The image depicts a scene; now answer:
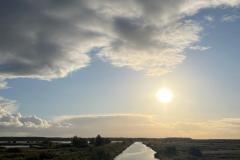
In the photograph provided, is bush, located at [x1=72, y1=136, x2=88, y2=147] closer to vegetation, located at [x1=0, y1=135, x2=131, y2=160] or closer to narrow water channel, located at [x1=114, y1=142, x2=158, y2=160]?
vegetation, located at [x1=0, y1=135, x2=131, y2=160]

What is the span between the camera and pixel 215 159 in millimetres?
86125

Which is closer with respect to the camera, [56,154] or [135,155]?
[56,154]

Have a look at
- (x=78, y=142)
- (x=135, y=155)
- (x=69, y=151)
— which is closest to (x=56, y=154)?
(x=69, y=151)

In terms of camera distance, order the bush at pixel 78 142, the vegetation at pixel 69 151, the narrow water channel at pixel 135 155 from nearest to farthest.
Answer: the vegetation at pixel 69 151 → the narrow water channel at pixel 135 155 → the bush at pixel 78 142

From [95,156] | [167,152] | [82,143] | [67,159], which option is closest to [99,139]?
[82,143]

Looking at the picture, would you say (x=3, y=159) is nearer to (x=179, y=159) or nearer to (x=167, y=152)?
(x=179, y=159)

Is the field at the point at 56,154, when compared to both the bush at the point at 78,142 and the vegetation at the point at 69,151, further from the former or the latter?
the bush at the point at 78,142

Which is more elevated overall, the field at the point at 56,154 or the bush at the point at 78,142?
the bush at the point at 78,142

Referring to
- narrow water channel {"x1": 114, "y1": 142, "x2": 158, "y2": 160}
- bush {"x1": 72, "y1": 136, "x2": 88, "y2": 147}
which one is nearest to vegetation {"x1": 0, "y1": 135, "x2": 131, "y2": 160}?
bush {"x1": 72, "y1": 136, "x2": 88, "y2": 147}

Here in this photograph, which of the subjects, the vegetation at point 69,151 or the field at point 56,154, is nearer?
the field at point 56,154

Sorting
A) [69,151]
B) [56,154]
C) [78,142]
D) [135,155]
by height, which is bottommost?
[56,154]

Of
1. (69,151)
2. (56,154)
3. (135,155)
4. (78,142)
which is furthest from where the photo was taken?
(78,142)

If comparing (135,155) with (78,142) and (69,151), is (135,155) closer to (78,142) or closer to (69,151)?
(69,151)

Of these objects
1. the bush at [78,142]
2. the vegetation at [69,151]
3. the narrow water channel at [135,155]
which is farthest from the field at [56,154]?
the bush at [78,142]
